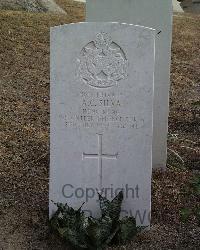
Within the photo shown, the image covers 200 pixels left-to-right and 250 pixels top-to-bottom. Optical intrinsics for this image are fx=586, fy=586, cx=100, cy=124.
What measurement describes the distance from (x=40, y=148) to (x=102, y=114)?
6.22 ft

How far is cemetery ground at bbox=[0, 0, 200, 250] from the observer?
171 inches

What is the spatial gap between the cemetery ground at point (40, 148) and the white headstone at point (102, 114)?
321mm

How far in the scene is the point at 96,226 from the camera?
156 inches

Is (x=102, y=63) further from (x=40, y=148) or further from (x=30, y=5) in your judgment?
(x=30, y=5)

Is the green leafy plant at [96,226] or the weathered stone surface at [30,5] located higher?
the weathered stone surface at [30,5]

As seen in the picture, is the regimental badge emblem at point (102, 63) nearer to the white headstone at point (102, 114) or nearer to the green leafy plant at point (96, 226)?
the white headstone at point (102, 114)

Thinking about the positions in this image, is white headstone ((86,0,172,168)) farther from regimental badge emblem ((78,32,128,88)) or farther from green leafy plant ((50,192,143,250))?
green leafy plant ((50,192,143,250))

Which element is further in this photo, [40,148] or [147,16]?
[40,148]

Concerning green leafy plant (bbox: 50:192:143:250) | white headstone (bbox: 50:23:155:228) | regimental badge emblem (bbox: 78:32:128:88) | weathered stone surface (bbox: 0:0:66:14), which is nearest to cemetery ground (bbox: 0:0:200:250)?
green leafy plant (bbox: 50:192:143:250)

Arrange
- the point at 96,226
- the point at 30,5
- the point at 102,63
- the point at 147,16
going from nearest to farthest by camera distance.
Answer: the point at 96,226, the point at 102,63, the point at 147,16, the point at 30,5

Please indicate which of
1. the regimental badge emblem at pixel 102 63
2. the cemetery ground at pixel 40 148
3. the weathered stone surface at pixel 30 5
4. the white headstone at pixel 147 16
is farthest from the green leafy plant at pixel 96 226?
the weathered stone surface at pixel 30 5

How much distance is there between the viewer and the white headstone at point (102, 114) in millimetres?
4090

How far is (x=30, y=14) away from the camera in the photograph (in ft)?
35.7

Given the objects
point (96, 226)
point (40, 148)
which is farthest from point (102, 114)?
point (40, 148)
